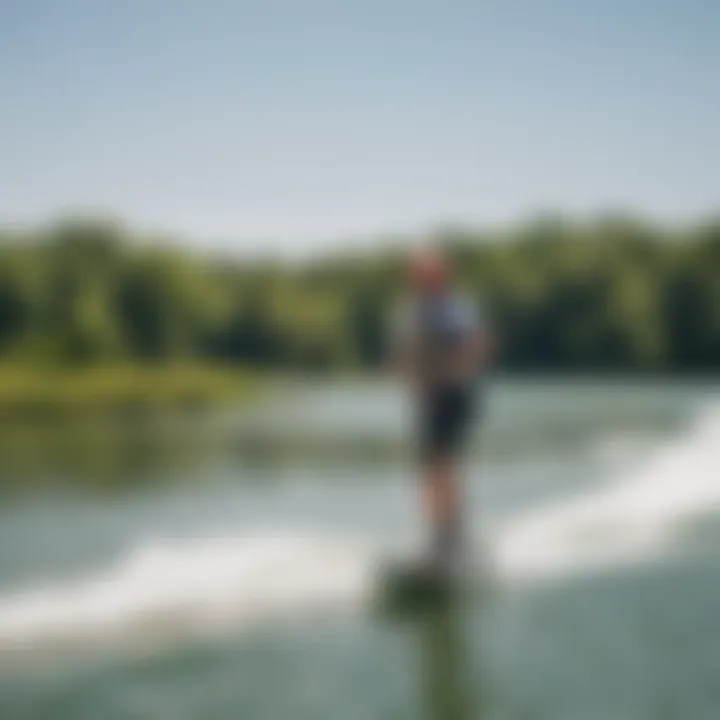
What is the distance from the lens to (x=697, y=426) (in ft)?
11.7

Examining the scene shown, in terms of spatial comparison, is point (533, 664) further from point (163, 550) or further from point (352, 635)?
point (163, 550)

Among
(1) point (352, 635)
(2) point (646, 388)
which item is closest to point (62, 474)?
(1) point (352, 635)

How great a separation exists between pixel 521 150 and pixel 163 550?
53.0 inches

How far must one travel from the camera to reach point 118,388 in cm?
266

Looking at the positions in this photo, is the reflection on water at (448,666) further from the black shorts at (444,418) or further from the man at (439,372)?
the black shorts at (444,418)

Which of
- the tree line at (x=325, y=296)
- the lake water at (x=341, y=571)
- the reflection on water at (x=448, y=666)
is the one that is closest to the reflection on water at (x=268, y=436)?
the lake water at (x=341, y=571)

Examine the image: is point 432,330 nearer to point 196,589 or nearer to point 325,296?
point 325,296

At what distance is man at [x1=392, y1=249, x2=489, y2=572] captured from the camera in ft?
7.79

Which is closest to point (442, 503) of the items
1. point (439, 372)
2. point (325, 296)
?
point (439, 372)

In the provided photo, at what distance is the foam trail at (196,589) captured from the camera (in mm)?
2211

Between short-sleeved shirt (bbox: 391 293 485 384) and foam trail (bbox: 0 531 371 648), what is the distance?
49cm

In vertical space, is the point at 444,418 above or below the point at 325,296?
below

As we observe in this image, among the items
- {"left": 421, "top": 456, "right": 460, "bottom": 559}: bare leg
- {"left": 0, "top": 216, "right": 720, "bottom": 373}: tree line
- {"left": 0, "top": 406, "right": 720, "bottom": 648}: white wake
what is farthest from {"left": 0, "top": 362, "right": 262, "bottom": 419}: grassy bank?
{"left": 421, "top": 456, "right": 460, "bottom": 559}: bare leg

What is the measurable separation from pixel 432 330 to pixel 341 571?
0.60 meters
